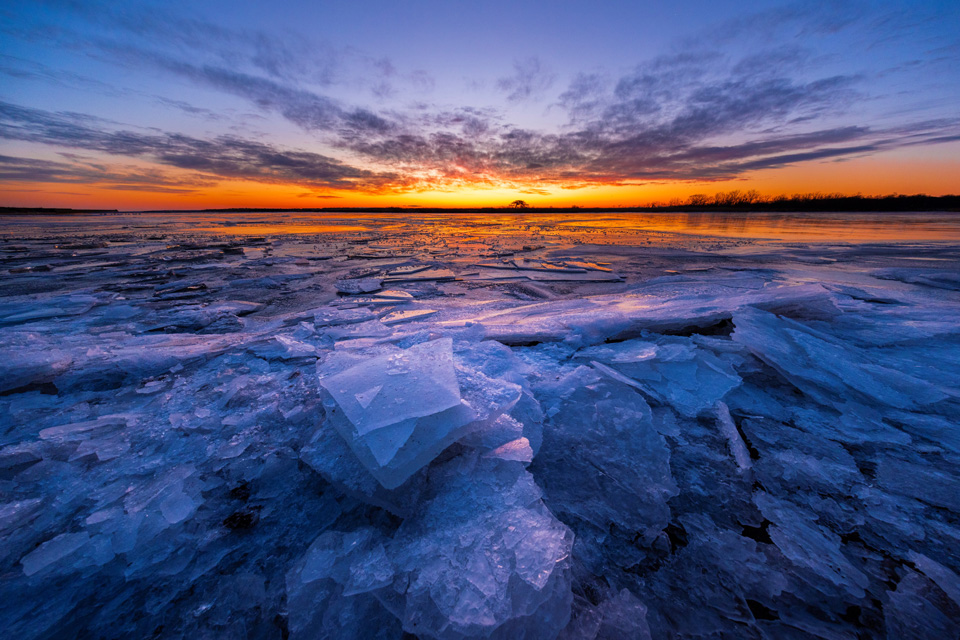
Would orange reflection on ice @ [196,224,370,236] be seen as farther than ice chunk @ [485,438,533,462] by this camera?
Yes

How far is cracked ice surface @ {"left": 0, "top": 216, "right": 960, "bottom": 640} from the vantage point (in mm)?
714

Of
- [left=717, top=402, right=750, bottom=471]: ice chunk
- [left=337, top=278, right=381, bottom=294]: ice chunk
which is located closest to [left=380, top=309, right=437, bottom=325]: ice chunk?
[left=337, top=278, right=381, bottom=294]: ice chunk

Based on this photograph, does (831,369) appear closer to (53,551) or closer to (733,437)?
(733,437)

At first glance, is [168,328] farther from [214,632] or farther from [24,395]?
[214,632]

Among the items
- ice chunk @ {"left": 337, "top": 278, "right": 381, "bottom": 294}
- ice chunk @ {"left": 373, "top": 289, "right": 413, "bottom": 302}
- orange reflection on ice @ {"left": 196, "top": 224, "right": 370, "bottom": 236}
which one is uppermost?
orange reflection on ice @ {"left": 196, "top": 224, "right": 370, "bottom": 236}

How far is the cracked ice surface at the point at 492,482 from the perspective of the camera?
0.71 meters

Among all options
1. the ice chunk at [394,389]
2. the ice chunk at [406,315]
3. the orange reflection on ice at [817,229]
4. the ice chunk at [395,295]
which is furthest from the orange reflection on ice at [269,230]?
the ice chunk at [394,389]

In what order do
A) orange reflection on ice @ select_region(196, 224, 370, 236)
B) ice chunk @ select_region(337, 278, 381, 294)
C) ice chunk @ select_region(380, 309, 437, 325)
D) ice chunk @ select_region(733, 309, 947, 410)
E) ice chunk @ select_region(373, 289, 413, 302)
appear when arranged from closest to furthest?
ice chunk @ select_region(733, 309, 947, 410), ice chunk @ select_region(380, 309, 437, 325), ice chunk @ select_region(373, 289, 413, 302), ice chunk @ select_region(337, 278, 381, 294), orange reflection on ice @ select_region(196, 224, 370, 236)

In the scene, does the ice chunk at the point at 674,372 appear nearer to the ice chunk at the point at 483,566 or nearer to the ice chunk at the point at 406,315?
the ice chunk at the point at 483,566

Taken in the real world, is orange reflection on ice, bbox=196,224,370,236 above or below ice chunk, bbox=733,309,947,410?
below

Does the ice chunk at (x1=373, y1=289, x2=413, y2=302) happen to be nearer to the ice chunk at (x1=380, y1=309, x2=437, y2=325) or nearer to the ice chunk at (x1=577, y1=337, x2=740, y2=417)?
the ice chunk at (x1=380, y1=309, x2=437, y2=325)

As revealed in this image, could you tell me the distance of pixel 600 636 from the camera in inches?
26.5

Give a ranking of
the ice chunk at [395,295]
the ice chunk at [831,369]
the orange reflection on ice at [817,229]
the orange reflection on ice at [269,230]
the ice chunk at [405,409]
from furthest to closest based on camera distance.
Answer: the orange reflection on ice at [269,230], the orange reflection on ice at [817,229], the ice chunk at [395,295], the ice chunk at [831,369], the ice chunk at [405,409]

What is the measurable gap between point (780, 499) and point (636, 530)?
1.56 feet
